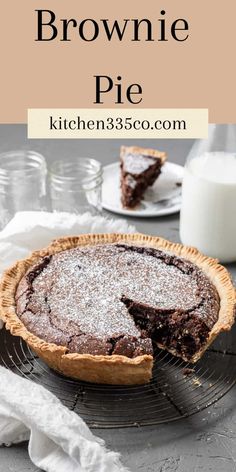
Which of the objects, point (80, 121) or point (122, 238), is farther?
point (80, 121)

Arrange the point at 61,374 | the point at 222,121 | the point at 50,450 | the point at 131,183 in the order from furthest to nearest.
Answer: the point at 131,183, the point at 222,121, the point at 61,374, the point at 50,450

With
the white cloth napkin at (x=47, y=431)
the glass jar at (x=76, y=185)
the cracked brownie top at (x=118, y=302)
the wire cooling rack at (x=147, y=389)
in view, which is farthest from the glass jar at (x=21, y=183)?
the white cloth napkin at (x=47, y=431)

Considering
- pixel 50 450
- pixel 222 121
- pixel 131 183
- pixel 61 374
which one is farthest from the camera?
pixel 131 183

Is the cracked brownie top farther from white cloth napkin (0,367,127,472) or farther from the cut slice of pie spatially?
the cut slice of pie

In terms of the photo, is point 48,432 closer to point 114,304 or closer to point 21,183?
point 114,304

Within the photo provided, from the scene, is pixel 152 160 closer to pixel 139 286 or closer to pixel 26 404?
pixel 139 286

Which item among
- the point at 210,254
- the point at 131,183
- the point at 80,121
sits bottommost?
the point at 210,254

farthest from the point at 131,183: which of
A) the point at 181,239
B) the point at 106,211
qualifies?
the point at 181,239

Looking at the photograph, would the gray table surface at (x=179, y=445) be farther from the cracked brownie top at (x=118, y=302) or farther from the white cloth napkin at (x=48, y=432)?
the cracked brownie top at (x=118, y=302)
